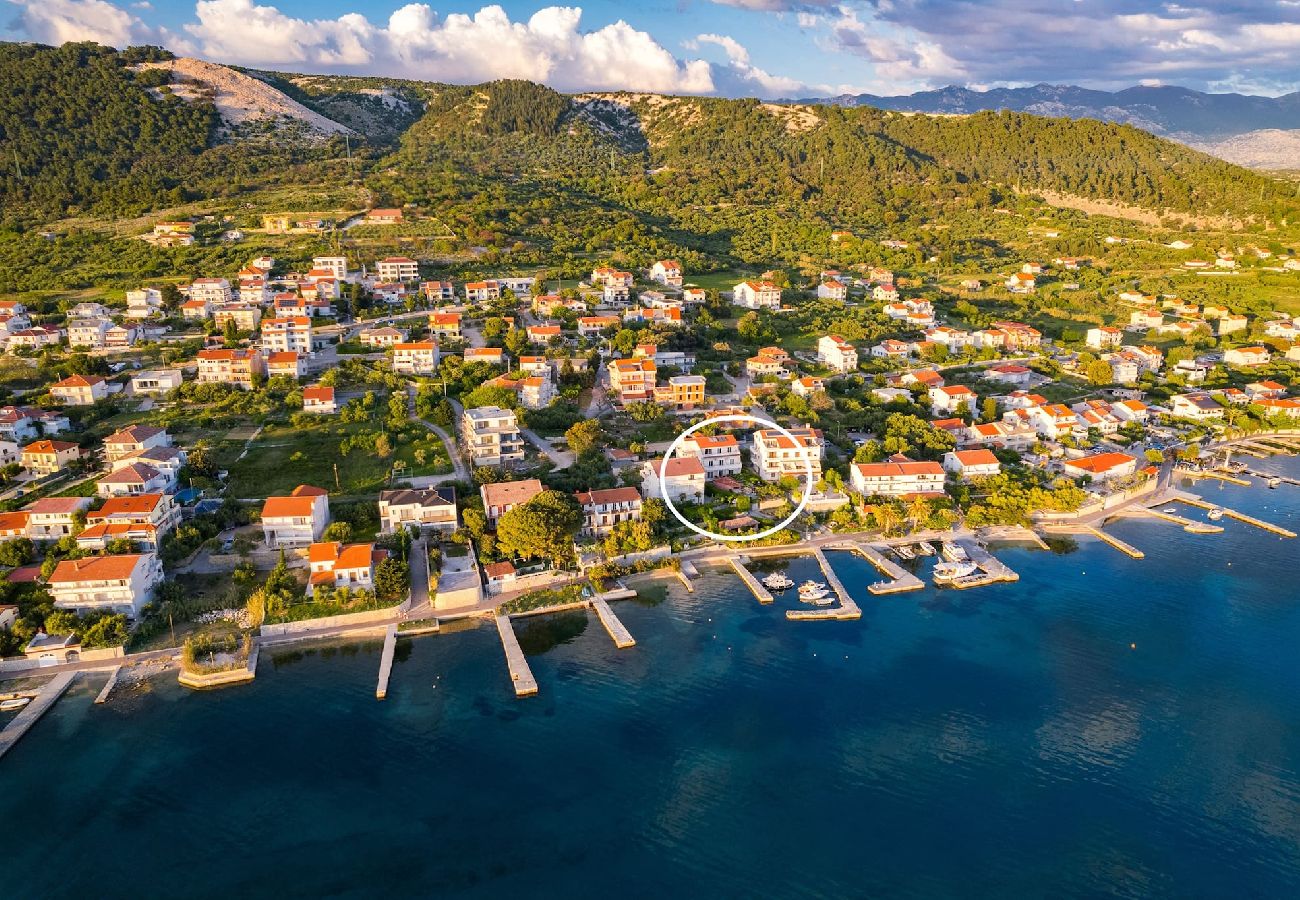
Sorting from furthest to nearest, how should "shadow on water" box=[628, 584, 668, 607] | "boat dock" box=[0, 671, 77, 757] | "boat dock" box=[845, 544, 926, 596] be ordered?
"boat dock" box=[845, 544, 926, 596] → "shadow on water" box=[628, 584, 668, 607] → "boat dock" box=[0, 671, 77, 757]

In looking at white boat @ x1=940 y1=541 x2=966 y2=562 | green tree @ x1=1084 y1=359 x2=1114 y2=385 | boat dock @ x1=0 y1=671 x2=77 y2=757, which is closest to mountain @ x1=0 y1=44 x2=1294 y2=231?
green tree @ x1=1084 y1=359 x2=1114 y2=385

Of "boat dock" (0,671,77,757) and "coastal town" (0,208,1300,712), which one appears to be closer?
"boat dock" (0,671,77,757)

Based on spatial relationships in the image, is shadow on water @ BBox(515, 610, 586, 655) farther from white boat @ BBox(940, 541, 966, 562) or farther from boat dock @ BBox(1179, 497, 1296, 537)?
boat dock @ BBox(1179, 497, 1296, 537)

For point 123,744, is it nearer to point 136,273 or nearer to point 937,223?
point 136,273

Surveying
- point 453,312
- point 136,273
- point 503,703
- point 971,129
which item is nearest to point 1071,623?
point 503,703

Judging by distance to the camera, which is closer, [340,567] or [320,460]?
[340,567]

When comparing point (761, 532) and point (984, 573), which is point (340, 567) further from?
point (984, 573)

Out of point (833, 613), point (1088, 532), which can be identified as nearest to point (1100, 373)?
point (1088, 532)
